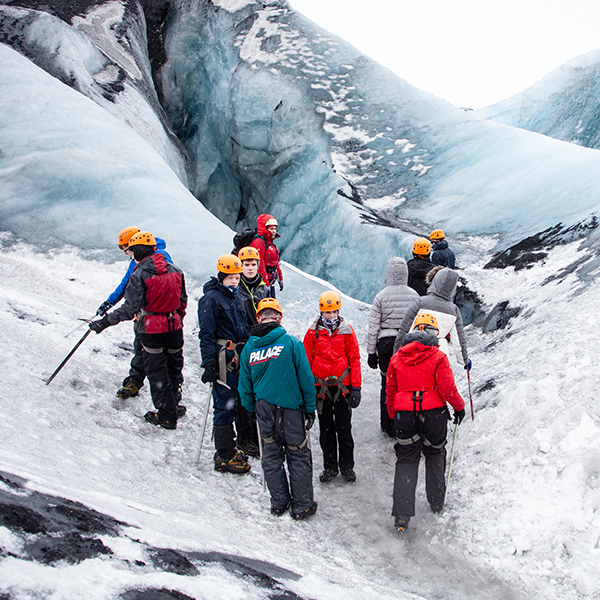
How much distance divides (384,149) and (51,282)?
9193mm

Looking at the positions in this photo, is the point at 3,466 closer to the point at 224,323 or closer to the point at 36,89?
the point at 224,323

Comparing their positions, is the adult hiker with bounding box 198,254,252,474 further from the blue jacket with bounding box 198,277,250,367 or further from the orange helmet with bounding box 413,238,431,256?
the orange helmet with bounding box 413,238,431,256

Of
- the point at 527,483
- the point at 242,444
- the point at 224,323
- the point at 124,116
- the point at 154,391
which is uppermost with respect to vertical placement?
the point at 124,116

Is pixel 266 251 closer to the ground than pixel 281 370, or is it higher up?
higher up

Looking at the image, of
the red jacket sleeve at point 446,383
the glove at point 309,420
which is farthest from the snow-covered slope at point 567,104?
the glove at point 309,420

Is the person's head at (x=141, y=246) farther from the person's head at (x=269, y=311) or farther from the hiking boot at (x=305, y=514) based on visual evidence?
the hiking boot at (x=305, y=514)

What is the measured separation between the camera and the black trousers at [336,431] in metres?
3.69

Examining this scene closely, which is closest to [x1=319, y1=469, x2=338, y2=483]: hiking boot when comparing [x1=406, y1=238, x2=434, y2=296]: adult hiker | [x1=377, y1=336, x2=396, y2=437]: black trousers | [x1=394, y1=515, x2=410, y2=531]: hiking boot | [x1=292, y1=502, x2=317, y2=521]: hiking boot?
[x1=292, y1=502, x2=317, y2=521]: hiking boot

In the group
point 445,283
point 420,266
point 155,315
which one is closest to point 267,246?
point 420,266

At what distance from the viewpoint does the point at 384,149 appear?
1242 centimetres

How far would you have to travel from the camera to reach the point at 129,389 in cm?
424

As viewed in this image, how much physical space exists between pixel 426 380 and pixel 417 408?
0.65 ft

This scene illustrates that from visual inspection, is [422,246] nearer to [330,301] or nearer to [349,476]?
[330,301]

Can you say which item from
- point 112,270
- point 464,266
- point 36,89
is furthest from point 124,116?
point 464,266
